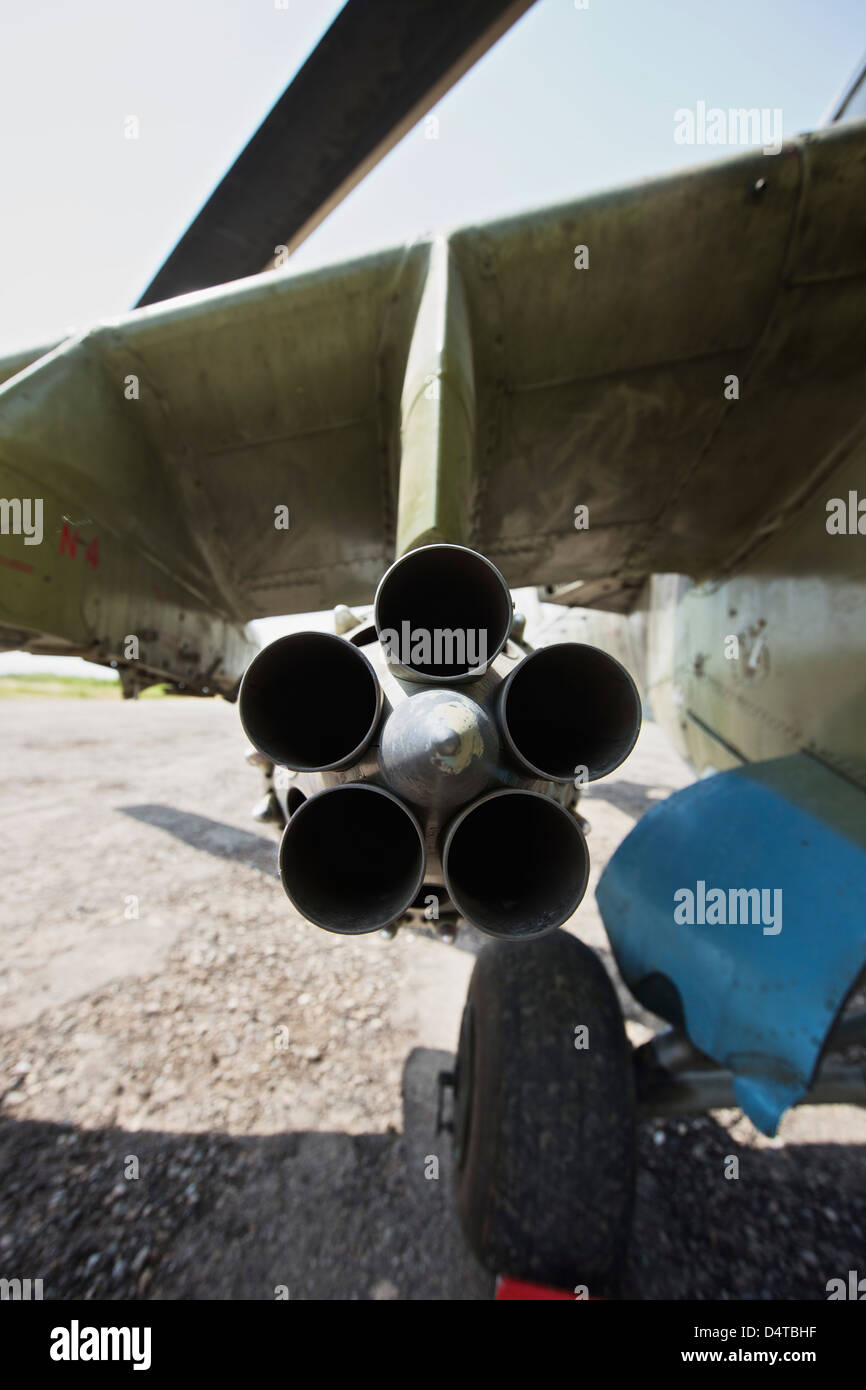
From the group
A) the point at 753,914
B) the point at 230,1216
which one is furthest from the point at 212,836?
the point at 753,914

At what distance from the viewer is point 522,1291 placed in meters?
1.74

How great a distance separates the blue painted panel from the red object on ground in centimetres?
88

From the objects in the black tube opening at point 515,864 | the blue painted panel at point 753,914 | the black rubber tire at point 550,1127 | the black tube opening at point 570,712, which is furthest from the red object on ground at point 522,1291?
the black tube opening at point 570,712

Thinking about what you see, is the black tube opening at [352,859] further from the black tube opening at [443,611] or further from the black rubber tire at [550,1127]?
the black rubber tire at [550,1127]

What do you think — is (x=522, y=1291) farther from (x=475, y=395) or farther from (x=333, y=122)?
(x=333, y=122)

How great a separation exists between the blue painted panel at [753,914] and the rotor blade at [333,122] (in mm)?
3250

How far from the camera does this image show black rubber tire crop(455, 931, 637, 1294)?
1814 mm

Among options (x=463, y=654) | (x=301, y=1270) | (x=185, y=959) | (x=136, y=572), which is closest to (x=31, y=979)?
(x=185, y=959)

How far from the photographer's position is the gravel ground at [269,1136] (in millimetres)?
2129

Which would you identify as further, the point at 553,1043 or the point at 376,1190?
the point at 376,1190

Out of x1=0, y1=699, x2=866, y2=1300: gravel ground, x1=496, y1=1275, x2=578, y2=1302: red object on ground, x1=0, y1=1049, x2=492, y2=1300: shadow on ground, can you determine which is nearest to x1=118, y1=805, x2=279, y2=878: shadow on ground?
x1=0, y1=699, x2=866, y2=1300: gravel ground

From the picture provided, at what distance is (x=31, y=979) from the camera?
3.76 m

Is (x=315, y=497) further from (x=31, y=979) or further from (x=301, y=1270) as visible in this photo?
(x=31, y=979)

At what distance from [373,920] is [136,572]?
6.98 feet
